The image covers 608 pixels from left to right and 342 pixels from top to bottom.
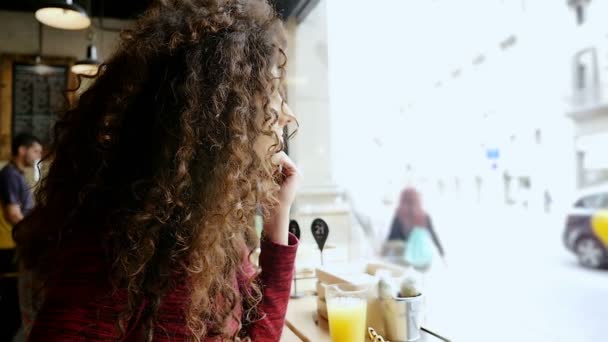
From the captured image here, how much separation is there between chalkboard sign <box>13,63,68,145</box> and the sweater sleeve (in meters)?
3.77

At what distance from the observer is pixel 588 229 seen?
1.35 meters

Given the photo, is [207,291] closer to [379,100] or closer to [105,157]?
[105,157]

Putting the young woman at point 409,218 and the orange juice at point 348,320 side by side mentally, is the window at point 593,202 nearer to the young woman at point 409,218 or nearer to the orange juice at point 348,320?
the orange juice at point 348,320

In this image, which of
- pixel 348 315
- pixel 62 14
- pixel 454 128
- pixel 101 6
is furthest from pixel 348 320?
pixel 101 6

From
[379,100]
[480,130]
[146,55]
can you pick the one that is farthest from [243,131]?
[379,100]

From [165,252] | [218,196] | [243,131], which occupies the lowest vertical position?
[165,252]

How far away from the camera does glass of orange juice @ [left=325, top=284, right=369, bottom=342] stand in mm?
1071

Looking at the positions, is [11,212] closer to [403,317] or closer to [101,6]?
[101,6]

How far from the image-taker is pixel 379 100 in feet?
10.2

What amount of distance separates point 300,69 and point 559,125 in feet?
5.82

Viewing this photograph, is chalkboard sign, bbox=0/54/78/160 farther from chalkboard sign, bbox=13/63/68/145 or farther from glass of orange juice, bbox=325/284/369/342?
glass of orange juice, bbox=325/284/369/342

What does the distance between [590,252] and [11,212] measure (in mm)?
3427

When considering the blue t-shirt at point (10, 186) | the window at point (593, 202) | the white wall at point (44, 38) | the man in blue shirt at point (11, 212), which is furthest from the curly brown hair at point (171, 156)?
the white wall at point (44, 38)

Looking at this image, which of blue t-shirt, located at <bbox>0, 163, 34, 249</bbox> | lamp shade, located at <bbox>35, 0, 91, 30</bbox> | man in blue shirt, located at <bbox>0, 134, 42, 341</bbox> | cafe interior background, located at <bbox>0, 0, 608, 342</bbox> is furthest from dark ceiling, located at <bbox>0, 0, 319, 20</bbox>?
blue t-shirt, located at <bbox>0, 163, 34, 249</bbox>
